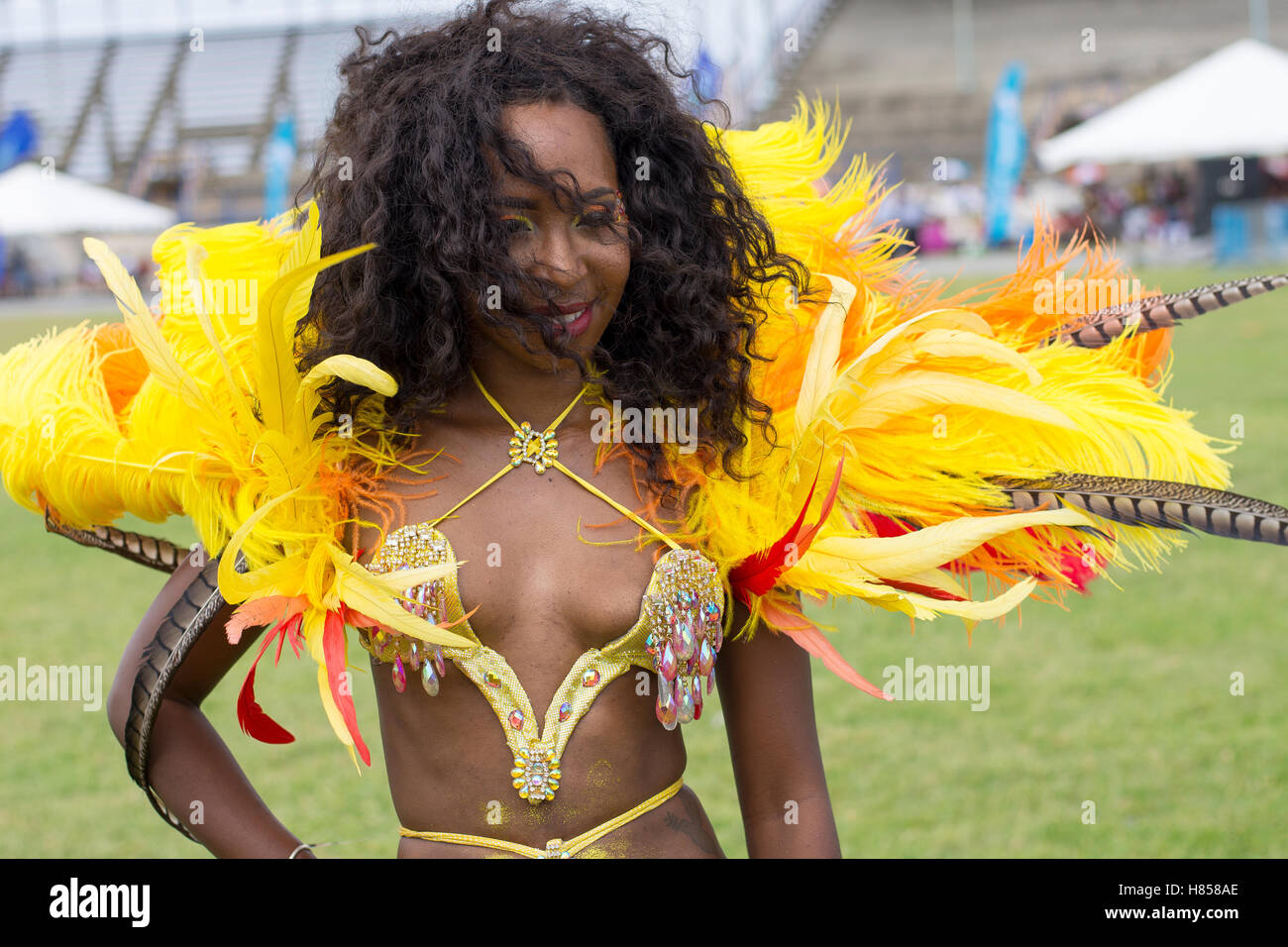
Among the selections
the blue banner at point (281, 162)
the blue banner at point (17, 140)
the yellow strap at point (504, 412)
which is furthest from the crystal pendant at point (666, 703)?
the blue banner at point (17, 140)

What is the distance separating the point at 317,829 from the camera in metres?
4.53

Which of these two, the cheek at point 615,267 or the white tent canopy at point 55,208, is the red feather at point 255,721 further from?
the white tent canopy at point 55,208

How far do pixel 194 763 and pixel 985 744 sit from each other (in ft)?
11.9

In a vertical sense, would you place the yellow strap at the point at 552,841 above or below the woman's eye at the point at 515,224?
below

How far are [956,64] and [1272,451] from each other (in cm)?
2512

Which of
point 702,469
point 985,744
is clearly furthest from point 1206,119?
Result: point 702,469

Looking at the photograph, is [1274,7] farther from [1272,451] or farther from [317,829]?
[317,829]

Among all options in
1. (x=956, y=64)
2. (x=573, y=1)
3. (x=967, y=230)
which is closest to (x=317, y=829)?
(x=573, y=1)

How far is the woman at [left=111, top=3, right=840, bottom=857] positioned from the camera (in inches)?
73.5

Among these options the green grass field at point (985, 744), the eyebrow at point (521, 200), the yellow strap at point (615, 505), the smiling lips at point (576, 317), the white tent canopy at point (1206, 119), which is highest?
the white tent canopy at point (1206, 119)

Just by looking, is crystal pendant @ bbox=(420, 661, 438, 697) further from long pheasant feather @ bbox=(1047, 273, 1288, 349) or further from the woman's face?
long pheasant feather @ bbox=(1047, 273, 1288, 349)

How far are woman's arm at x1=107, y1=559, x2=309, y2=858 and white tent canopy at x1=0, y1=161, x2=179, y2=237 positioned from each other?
20494 mm

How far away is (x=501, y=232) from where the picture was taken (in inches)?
72.6

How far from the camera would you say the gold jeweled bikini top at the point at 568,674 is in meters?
1.86
